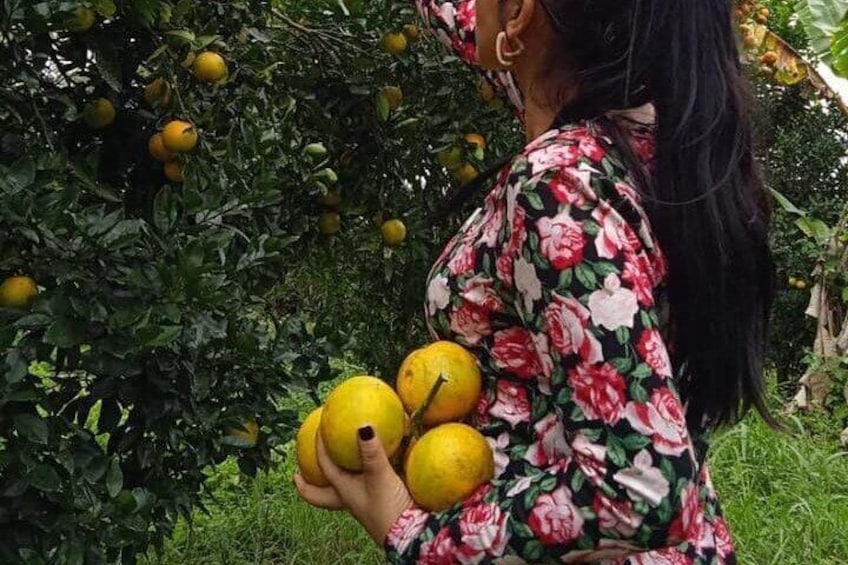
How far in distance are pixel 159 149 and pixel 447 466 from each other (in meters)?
0.95

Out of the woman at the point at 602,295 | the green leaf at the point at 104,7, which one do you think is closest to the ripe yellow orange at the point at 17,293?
the green leaf at the point at 104,7

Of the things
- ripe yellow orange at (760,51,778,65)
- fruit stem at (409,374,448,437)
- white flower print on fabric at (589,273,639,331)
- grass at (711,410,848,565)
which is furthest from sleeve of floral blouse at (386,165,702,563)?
ripe yellow orange at (760,51,778,65)

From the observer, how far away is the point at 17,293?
1321 millimetres

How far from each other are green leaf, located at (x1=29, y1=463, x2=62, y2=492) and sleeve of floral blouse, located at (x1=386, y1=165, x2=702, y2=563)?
0.64m

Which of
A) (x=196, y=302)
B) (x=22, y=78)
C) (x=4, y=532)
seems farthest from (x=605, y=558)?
(x=22, y=78)

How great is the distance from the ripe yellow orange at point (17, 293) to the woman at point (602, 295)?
0.47 meters

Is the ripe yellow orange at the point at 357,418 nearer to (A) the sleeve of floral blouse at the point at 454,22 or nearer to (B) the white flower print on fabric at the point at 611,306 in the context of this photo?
(B) the white flower print on fabric at the point at 611,306

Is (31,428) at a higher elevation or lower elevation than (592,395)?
lower

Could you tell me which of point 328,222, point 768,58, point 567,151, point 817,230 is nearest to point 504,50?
point 567,151

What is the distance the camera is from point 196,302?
4.48 feet

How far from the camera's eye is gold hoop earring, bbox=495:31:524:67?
3.39ft

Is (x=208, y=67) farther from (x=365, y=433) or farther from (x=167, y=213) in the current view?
(x=365, y=433)

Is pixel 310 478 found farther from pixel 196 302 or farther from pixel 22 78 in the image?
pixel 22 78

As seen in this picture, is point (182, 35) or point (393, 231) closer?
point (182, 35)
